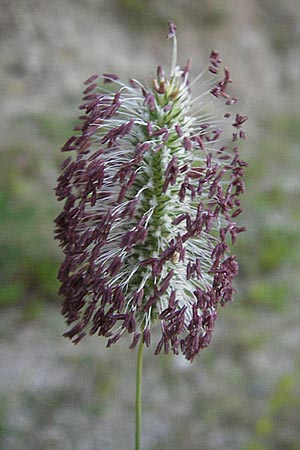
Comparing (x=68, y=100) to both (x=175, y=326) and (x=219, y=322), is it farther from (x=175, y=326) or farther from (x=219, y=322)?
(x=175, y=326)

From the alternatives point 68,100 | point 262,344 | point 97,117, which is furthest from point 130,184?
point 68,100

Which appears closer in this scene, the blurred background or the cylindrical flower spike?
the cylindrical flower spike

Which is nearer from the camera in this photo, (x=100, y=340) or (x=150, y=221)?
(x=150, y=221)

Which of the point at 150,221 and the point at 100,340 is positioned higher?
the point at 150,221

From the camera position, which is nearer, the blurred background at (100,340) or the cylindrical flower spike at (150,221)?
the cylindrical flower spike at (150,221)
